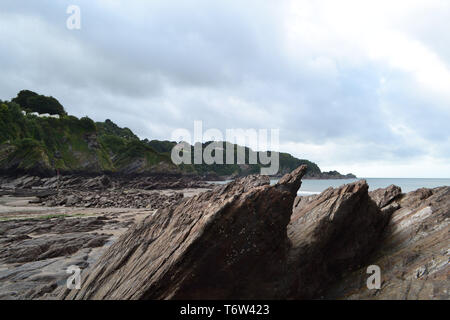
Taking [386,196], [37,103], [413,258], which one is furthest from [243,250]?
[37,103]

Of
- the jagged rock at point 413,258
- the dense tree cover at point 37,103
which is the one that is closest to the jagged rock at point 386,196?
the jagged rock at point 413,258

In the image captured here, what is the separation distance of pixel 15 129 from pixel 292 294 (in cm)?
10863

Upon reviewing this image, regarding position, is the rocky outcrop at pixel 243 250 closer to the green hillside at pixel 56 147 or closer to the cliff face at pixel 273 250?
the cliff face at pixel 273 250

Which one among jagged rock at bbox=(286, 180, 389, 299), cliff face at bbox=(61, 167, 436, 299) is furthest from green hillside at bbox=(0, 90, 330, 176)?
jagged rock at bbox=(286, 180, 389, 299)

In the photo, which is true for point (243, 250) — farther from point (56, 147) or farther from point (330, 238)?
point (56, 147)

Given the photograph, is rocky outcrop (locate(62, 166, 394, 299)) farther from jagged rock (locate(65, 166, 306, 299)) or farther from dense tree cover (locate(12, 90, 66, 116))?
dense tree cover (locate(12, 90, 66, 116))

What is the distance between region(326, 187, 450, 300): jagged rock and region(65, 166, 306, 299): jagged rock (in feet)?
7.81

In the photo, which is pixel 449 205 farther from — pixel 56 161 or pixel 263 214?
pixel 56 161

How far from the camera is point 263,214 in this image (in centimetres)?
657

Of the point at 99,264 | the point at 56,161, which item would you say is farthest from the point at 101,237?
the point at 56,161

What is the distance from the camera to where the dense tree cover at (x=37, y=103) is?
382 feet

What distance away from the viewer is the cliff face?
19.8 ft

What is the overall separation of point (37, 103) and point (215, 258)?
14299cm

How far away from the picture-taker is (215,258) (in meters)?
6.04
